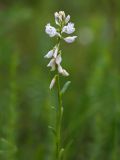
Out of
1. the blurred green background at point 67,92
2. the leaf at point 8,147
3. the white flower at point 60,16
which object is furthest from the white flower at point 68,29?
the leaf at point 8,147

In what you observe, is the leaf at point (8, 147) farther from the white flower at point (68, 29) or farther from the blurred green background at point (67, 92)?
the white flower at point (68, 29)

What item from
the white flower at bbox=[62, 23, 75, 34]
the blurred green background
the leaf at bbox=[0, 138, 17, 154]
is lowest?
the leaf at bbox=[0, 138, 17, 154]

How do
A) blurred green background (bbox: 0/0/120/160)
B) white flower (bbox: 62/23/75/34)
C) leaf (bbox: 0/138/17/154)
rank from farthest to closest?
blurred green background (bbox: 0/0/120/160) < leaf (bbox: 0/138/17/154) < white flower (bbox: 62/23/75/34)

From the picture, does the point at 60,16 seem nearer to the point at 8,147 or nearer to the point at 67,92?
the point at 8,147

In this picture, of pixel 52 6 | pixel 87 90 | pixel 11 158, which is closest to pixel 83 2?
pixel 52 6

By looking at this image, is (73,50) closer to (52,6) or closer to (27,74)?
(52,6)

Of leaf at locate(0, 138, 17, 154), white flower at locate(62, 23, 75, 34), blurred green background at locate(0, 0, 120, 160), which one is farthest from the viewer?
blurred green background at locate(0, 0, 120, 160)

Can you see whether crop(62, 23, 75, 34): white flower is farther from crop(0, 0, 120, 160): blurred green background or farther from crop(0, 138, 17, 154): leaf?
crop(0, 138, 17, 154): leaf

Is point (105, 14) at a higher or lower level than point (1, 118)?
higher

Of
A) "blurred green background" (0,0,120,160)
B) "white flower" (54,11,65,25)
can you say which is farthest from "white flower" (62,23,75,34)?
"blurred green background" (0,0,120,160)
